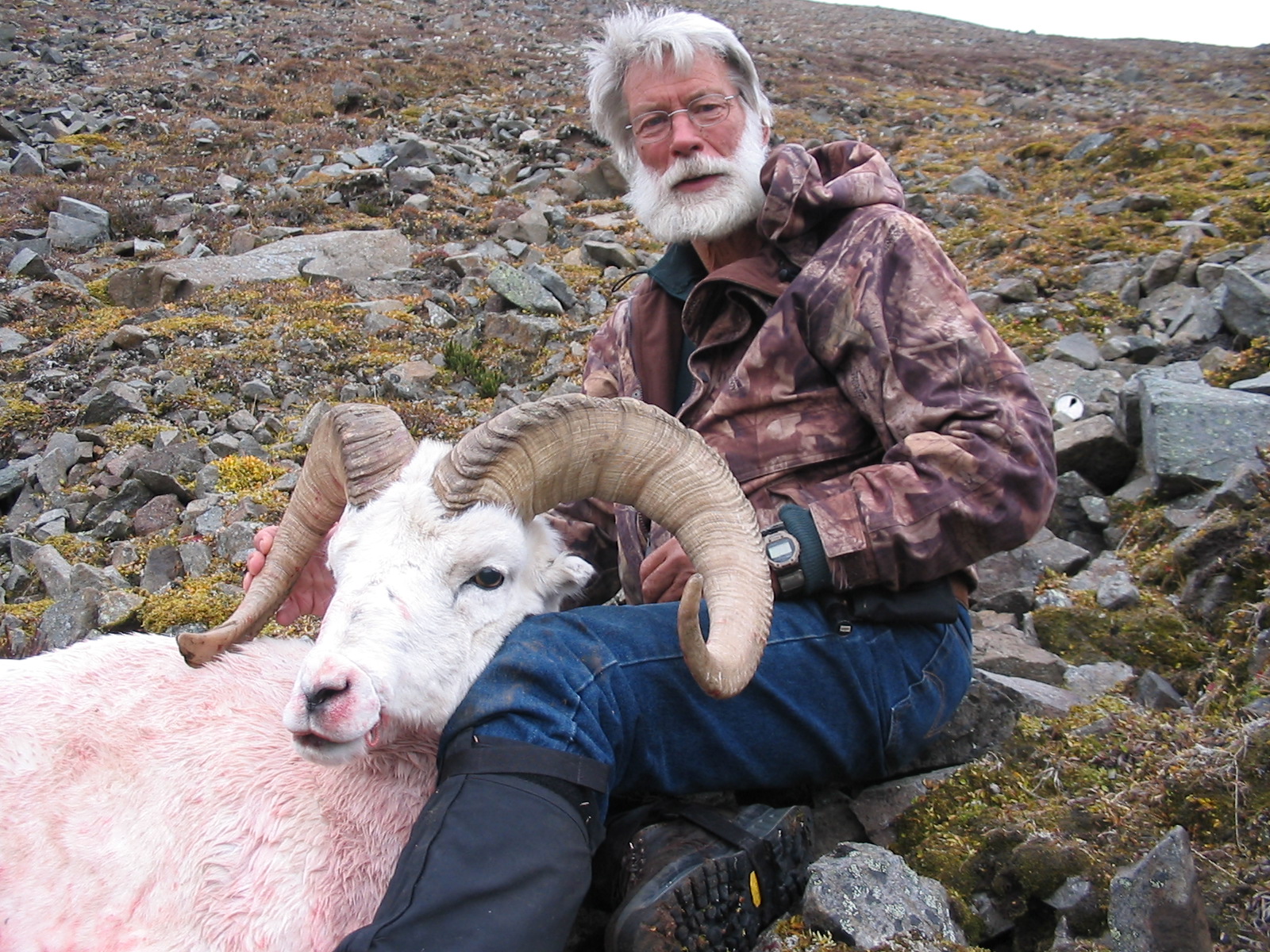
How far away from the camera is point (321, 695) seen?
2.57 metres

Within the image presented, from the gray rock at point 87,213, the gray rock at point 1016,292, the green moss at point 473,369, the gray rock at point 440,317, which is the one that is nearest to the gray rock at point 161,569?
the green moss at point 473,369

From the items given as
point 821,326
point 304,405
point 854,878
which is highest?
point 821,326

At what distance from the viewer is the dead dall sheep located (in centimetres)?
271

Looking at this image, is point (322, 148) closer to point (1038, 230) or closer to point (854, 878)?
point (1038, 230)

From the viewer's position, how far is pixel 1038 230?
12.6 meters

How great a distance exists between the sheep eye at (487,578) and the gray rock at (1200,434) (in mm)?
4344

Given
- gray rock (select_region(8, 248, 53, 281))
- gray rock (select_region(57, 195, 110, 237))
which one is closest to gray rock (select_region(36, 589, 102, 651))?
gray rock (select_region(8, 248, 53, 281))

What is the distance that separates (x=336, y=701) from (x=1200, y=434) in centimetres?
523

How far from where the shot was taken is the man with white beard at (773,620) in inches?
98.5

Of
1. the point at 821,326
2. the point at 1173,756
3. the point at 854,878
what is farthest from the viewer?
the point at 821,326

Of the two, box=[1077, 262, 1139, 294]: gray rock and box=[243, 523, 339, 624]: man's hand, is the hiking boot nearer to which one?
box=[243, 523, 339, 624]: man's hand

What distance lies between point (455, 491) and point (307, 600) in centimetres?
135

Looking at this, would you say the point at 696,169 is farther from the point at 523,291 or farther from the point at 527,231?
the point at 527,231

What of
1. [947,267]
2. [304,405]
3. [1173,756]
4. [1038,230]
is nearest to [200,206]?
[304,405]
